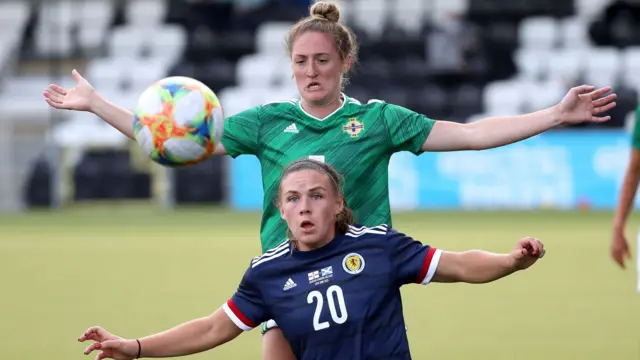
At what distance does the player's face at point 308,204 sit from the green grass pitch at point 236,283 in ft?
9.31

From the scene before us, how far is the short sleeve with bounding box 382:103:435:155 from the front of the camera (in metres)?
5.82

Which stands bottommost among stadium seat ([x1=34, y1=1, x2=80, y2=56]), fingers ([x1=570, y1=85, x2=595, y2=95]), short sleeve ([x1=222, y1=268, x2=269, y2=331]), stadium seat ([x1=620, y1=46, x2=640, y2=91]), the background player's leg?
the background player's leg

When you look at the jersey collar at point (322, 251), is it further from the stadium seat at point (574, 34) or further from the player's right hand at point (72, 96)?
the stadium seat at point (574, 34)

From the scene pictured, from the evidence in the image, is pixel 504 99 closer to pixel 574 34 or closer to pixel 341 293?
pixel 574 34

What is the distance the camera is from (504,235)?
15289 millimetres

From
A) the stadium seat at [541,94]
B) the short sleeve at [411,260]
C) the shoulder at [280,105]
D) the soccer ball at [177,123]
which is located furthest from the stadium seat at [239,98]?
the short sleeve at [411,260]

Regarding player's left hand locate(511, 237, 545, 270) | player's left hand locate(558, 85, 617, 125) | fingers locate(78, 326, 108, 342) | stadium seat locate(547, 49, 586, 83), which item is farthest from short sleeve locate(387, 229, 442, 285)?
stadium seat locate(547, 49, 586, 83)

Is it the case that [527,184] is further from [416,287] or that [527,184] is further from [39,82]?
[39,82]

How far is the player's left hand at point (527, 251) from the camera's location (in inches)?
196

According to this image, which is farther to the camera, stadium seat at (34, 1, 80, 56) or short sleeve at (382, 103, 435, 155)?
stadium seat at (34, 1, 80, 56)

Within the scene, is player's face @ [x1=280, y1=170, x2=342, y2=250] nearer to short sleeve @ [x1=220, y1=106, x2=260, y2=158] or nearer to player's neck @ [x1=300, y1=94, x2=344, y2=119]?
player's neck @ [x1=300, y1=94, x2=344, y2=119]

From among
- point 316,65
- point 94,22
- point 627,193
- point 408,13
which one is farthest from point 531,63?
point 316,65

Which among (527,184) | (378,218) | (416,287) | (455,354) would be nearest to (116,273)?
(416,287)

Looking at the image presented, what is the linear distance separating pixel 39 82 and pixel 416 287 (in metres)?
15.4
